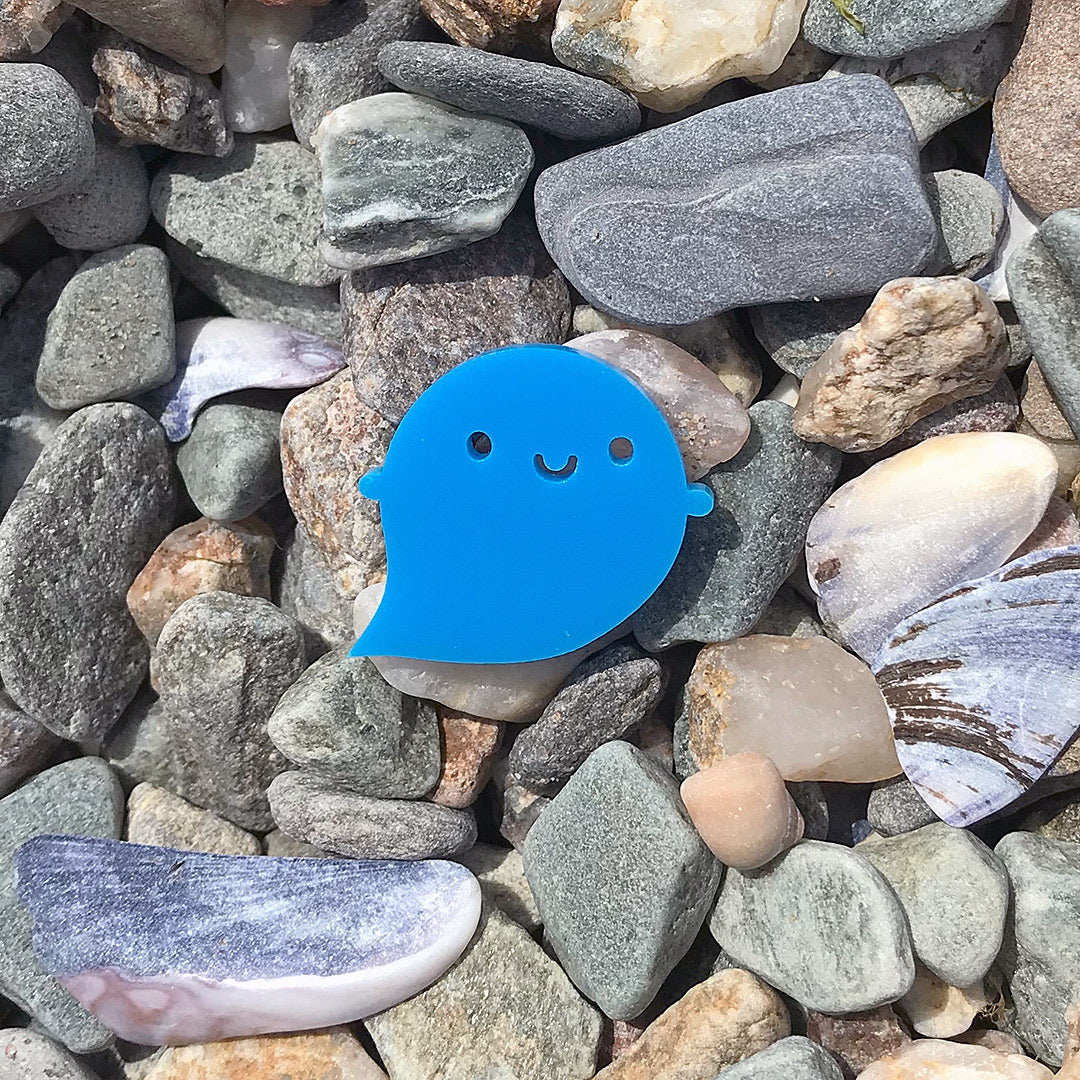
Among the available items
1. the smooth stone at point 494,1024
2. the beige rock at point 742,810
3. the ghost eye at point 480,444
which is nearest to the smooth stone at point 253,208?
the ghost eye at point 480,444

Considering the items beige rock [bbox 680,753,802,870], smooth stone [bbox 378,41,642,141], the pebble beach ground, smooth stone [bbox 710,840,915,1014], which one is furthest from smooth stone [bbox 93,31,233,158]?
smooth stone [bbox 710,840,915,1014]

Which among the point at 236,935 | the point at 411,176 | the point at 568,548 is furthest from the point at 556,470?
the point at 236,935

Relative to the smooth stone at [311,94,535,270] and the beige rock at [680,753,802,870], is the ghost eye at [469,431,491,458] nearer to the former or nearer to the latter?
the smooth stone at [311,94,535,270]

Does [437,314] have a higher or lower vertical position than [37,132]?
lower

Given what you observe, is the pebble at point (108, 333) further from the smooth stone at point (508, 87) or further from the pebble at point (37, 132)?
the smooth stone at point (508, 87)

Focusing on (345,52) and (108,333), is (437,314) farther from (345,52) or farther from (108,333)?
(108,333)

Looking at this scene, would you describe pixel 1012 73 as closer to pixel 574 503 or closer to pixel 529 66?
pixel 529 66
